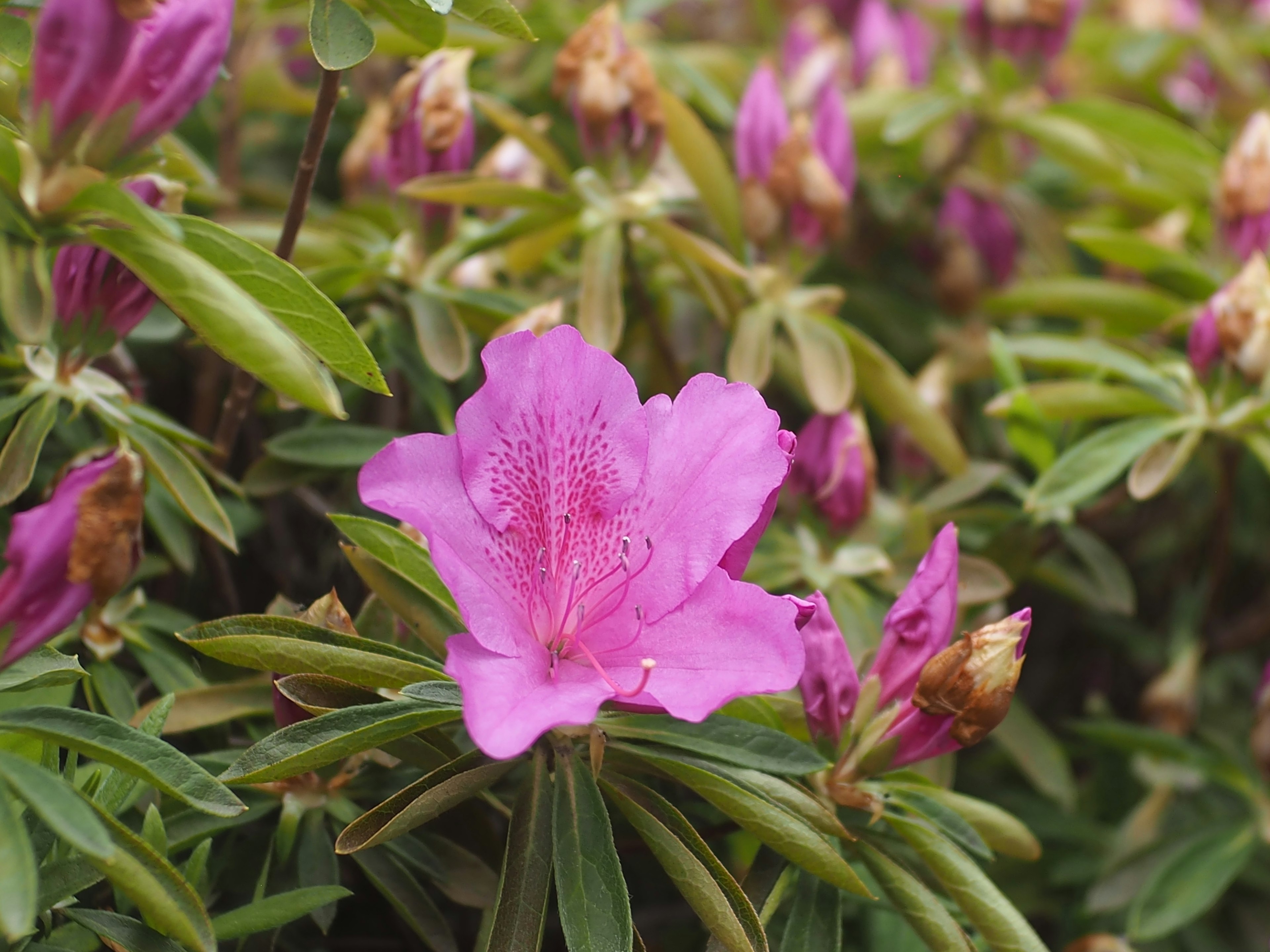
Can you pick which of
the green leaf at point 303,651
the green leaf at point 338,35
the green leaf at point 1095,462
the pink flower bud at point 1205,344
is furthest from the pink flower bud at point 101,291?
the pink flower bud at point 1205,344

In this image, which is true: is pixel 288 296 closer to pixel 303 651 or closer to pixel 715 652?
pixel 303 651

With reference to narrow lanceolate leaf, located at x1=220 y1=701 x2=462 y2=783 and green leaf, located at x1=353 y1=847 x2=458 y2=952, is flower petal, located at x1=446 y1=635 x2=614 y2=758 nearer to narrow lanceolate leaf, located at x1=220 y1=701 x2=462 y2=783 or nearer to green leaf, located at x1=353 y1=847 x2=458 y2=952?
narrow lanceolate leaf, located at x1=220 y1=701 x2=462 y2=783

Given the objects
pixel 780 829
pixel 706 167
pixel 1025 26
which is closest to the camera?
pixel 780 829

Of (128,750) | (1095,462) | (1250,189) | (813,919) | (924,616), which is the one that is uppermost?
(1250,189)

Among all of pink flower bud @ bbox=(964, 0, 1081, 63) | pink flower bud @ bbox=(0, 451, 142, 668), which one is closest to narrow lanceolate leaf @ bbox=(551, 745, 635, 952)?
pink flower bud @ bbox=(0, 451, 142, 668)

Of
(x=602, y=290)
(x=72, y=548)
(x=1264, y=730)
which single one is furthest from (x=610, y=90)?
(x=1264, y=730)

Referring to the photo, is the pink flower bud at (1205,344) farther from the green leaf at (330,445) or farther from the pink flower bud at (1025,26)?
the green leaf at (330,445)
